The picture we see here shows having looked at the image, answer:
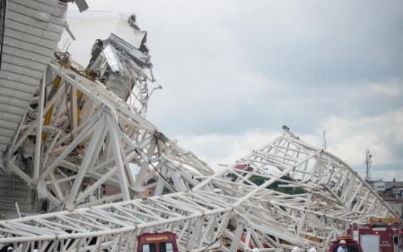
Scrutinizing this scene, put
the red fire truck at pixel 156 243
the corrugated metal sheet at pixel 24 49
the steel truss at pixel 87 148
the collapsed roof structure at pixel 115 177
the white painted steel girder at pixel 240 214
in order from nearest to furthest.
A: the red fire truck at pixel 156 243 → the white painted steel girder at pixel 240 214 → the collapsed roof structure at pixel 115 177 → the corrugated metal sheet at pixel 24 49 → the steel truss at pixel 87 148

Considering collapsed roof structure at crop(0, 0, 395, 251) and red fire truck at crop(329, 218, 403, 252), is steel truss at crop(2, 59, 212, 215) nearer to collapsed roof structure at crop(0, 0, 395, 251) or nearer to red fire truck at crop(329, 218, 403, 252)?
collapsed roof structure at crop(0, 0, 395, 251)

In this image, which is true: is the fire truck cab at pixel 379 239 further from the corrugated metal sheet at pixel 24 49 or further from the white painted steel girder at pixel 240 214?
the corrugated metal sheet at pixel 24 49

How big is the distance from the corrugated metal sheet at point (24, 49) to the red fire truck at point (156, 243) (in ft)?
53.6

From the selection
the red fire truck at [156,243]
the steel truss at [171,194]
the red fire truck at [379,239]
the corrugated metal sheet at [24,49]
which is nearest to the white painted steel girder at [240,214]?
the steel truss at [171,194]

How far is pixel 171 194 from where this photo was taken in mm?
39844

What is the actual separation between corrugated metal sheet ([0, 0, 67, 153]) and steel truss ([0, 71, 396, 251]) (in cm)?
190

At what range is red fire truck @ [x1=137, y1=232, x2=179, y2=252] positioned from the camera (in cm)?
2798

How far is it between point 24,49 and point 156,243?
17.0 metres

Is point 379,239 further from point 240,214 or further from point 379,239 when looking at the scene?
point 240,214

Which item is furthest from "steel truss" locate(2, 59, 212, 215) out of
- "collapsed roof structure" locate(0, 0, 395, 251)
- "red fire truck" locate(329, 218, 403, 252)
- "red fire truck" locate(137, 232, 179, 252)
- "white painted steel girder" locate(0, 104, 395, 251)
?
"red fire truck" locate(137, 232, 179, 252)

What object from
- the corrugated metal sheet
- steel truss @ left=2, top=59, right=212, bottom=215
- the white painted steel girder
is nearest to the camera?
the white painted steel girder

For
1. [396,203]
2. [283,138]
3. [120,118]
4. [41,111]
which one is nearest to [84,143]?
[120,118]

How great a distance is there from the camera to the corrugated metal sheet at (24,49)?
40094mm

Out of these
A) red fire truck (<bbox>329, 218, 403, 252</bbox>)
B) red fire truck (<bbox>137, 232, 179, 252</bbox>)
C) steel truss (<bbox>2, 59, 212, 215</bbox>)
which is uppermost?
steel truss (<bbox>2, 59, 212, 215</bbox>)
